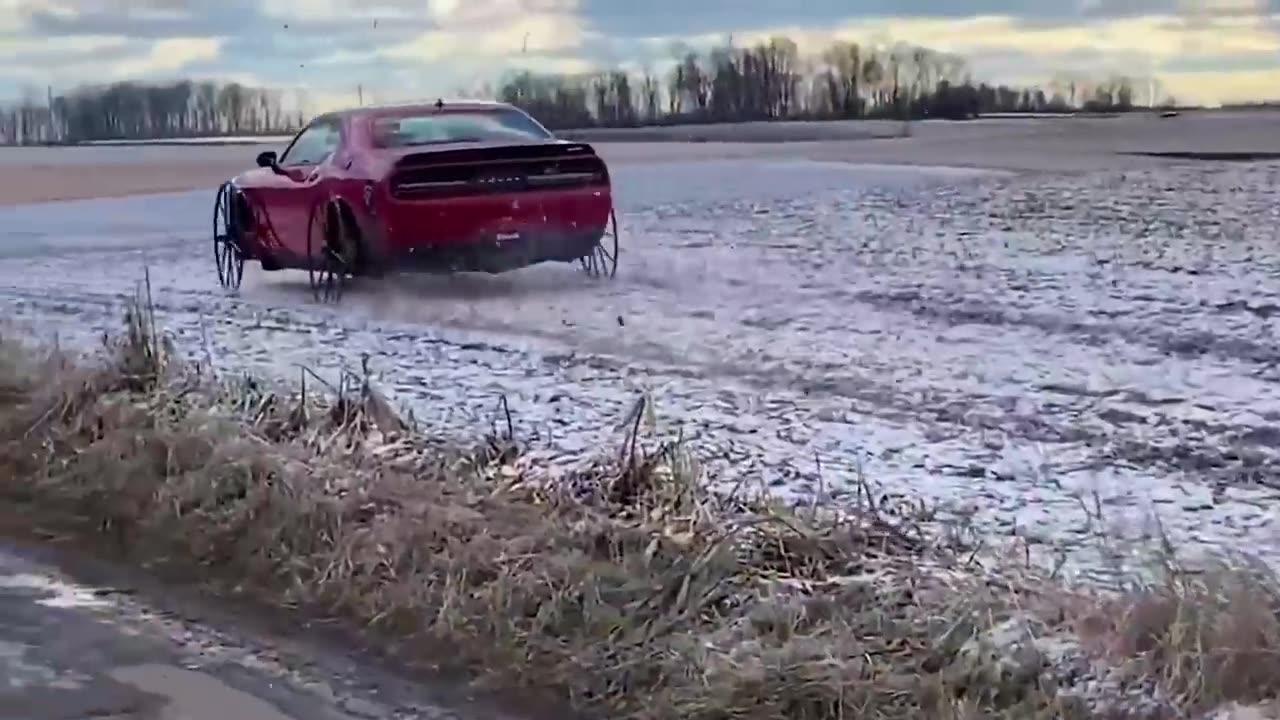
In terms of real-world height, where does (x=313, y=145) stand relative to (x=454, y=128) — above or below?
below

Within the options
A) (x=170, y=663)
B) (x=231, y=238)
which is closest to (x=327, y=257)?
(x=231, y=238)

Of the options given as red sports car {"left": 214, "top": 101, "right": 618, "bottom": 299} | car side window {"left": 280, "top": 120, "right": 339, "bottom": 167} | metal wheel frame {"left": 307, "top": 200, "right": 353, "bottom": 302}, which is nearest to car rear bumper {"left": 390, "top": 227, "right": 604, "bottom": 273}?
red sports car {"left": 214, "top": 101, "right": 618, "bottom": 299}

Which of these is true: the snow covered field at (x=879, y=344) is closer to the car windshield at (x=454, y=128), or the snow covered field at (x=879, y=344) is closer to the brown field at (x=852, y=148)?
the car windshield at (x=454, y=128)

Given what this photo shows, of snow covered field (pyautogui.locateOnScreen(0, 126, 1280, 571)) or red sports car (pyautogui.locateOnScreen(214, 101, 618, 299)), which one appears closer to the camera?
snow covered field (pyautogui.locateOnScreen(0, 126, 1280, 571))

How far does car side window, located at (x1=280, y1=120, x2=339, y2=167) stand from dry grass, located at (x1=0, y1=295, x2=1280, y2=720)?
20.1 feet

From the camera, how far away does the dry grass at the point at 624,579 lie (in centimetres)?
470

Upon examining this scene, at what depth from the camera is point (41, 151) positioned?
72250mm

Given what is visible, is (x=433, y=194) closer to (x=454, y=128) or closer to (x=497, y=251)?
(x=497, y=251)

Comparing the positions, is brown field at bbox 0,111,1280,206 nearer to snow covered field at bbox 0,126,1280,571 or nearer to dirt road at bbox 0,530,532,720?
snow covered field at bbox 0,126,1280,571

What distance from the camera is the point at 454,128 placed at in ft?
45.6

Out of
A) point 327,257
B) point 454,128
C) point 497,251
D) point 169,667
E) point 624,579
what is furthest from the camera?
point 327,257

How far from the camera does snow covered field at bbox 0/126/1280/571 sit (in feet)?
23.2

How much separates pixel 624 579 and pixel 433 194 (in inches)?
307

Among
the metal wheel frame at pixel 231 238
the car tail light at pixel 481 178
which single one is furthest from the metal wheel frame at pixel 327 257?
the metal wheel frame at pixel 231 238
